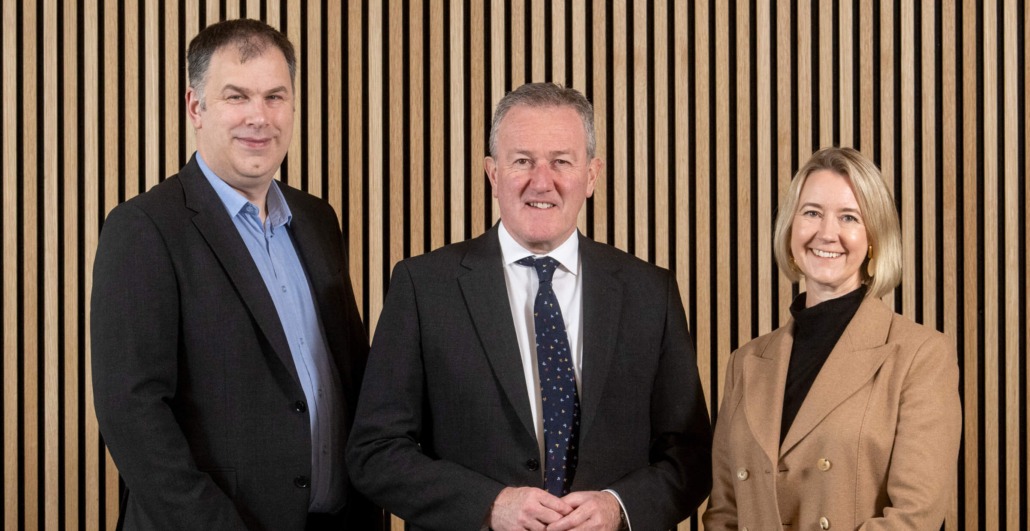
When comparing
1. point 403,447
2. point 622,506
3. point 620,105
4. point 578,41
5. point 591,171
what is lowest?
point 622,506

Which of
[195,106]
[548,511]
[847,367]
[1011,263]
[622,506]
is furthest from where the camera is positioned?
[1011,263]

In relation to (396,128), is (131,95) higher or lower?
higher

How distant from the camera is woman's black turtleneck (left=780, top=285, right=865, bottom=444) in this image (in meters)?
2.40

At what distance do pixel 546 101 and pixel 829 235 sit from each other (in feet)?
2.29

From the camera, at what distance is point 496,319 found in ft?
7.55

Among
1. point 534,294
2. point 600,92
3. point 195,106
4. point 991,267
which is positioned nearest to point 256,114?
point 195,106

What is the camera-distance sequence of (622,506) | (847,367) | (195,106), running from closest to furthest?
(622,506) < (847,367) < (195,106)

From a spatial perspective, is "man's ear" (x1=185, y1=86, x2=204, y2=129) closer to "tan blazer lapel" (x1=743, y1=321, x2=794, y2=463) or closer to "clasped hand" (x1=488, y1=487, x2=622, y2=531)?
"clasped hand" (x1=488, y1=487, x2=622, y2=531)

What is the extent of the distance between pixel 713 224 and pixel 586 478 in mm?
2084

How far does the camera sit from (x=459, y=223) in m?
4.11
